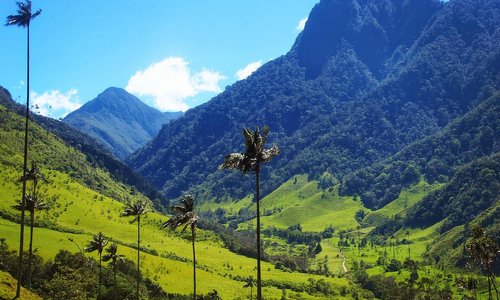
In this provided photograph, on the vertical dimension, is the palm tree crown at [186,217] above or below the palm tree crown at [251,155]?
below

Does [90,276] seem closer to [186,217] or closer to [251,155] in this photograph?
[186,217]

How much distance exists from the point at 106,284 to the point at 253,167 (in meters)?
91.9

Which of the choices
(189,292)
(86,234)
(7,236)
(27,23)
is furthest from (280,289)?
(27,23)

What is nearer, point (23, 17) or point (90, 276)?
point (23, 17)

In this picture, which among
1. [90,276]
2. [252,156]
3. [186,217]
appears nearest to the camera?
[252,156]

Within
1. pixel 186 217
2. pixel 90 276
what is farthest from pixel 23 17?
pixel 90 276

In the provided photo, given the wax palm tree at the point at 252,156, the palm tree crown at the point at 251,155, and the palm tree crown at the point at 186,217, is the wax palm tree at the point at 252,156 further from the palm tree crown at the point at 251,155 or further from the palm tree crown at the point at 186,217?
the palm tree crown at the point at 186,217

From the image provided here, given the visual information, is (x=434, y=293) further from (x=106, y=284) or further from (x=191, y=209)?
(x=191, y=209)

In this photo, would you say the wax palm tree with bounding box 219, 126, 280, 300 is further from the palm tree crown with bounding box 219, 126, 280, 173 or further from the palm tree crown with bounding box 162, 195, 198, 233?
the palm tree crown with bounding box 162, 195, 198, 233

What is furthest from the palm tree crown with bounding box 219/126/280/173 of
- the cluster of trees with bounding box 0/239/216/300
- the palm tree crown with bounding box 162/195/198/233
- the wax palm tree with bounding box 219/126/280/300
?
the cluster of trees with bounding box 0/239/216/300

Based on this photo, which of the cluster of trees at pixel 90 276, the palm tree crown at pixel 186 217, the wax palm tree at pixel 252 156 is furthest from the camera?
the cluster of trees at pixel 90 276

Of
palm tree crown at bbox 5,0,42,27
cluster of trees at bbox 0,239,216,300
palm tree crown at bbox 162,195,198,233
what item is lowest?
cluster of trees at bbox 0,239,216,300

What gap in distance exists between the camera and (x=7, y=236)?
5920 inches

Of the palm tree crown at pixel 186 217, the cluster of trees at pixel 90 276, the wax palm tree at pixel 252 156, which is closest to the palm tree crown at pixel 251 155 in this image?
the wax palm tree at pixel 252 156
